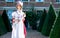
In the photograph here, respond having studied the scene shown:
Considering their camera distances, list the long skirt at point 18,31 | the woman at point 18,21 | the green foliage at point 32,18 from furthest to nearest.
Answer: the green foliage at point 32,18, the long skirt at point 18,31, the woman at point 18,21

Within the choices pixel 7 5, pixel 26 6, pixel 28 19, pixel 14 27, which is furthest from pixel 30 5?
pixel 14 27

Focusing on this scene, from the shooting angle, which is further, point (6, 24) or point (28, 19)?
point (28, 19)

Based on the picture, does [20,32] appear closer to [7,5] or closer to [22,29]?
[22,29]

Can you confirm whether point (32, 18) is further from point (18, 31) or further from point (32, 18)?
point (18, 31)

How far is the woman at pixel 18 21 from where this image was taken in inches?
284

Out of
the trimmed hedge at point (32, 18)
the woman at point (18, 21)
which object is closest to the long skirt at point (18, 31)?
the woman at point (18, 21)

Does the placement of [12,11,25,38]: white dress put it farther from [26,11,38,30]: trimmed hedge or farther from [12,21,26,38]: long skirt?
[26,11,38,30]: trimmed hedge

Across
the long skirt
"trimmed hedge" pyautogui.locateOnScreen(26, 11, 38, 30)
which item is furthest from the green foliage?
the long skirt

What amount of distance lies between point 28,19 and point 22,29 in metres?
12.7

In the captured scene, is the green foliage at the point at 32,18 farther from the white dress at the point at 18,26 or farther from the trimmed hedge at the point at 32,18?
the white dress at the point at 18,26

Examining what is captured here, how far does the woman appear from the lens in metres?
7.23

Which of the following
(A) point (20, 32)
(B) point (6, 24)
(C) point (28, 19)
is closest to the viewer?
(A) point (20, 32)

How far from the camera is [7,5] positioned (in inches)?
981

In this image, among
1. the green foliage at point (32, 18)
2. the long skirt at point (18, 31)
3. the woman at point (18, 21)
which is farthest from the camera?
the green foliage at point (32, 18)
